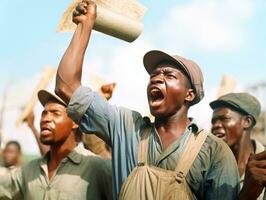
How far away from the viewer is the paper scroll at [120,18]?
153 inches

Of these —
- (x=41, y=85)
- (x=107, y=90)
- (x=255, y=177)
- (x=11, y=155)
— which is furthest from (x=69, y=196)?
(x=11, y=155)

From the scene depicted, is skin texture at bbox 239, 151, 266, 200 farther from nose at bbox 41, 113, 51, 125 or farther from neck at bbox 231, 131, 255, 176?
neck at bbox 231, 131, 255, 176

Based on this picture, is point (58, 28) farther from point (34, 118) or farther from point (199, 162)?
point (34, 118)

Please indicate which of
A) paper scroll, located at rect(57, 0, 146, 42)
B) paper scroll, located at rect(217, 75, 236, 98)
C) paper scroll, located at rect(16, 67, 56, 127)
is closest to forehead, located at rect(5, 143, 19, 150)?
paper scroll, located at rect(16, 67, 56, 127)

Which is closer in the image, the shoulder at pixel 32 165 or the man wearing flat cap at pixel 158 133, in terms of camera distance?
the man wearing flat cap at pixel 158 133

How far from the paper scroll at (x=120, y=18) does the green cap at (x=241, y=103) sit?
2.40 metres

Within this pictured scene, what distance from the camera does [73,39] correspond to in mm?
3824

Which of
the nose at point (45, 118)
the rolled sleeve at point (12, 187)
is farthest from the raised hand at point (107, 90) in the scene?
the rolled sleeve at point (12, 187)

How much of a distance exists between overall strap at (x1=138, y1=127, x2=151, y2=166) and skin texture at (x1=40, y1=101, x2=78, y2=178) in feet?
3.83

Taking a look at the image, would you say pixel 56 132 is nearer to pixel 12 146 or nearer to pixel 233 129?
pixel 233 129

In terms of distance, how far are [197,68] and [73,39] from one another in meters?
0.79

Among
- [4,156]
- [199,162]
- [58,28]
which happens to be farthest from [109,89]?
[4,156]

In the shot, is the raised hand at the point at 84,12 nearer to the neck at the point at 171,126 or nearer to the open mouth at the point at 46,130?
the neck at the point at 171,126

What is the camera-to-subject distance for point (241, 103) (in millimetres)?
6160
